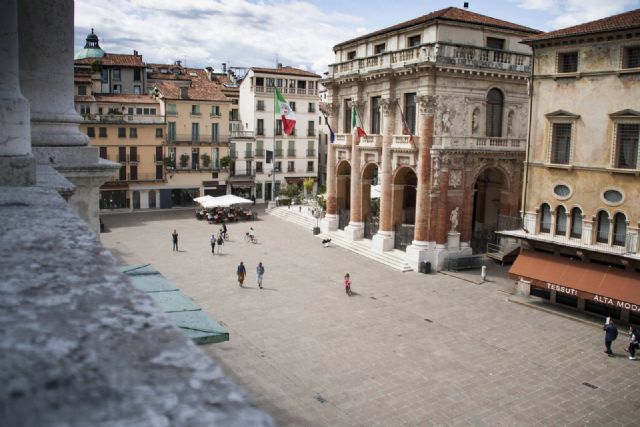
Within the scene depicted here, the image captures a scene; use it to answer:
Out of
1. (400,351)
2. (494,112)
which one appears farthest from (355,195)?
(400,351)

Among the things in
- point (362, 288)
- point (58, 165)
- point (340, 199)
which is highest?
point (58, 165)

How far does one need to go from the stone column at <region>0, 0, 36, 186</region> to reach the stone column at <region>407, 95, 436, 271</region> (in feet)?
94.4

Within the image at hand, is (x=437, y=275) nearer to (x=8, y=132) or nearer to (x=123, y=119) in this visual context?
(x=8, y=132)

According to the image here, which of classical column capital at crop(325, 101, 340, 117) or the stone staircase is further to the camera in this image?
classical column capital at crop(325, 101, 340, 117)

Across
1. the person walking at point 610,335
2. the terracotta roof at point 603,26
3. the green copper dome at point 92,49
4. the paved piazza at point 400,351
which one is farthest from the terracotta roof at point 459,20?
the green copper dome at point 92,49

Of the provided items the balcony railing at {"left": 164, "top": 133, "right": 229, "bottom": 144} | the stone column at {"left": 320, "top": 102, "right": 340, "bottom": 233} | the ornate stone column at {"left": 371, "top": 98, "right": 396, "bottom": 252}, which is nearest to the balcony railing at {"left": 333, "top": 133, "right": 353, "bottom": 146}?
the stone column at {"left": 320, "top": 102, "right": 340, "bottom": 233}

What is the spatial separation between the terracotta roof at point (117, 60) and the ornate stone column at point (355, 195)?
111 feet

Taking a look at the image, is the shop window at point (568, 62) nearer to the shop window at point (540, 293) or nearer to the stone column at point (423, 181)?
the stone column at point (423, 181)

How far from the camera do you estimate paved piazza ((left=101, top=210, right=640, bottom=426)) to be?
1661 cm

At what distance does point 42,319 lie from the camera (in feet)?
7.23

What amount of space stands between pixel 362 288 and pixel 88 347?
1102 inches

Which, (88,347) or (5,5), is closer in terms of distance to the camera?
(88,347)

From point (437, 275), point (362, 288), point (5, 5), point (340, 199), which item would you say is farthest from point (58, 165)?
point (340, 199)

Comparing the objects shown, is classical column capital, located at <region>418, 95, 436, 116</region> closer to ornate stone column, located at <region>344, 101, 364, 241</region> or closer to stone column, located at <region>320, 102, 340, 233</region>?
ornate stone column, located at <region>344, 101, 364, 241</region>
